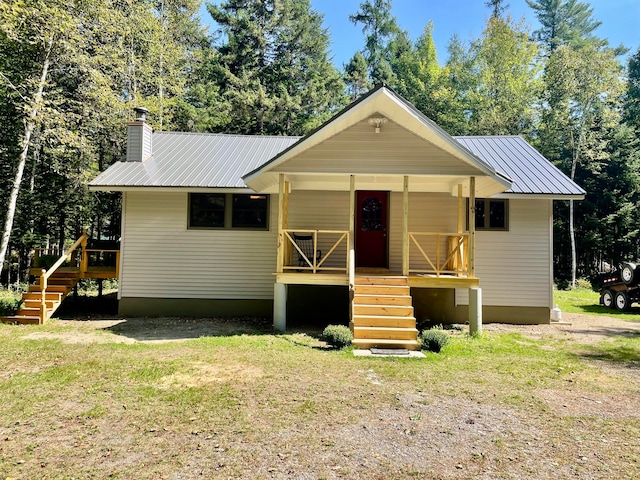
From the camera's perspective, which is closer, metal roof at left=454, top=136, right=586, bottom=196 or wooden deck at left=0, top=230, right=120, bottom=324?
wooden deck at left=0, top=230, right=120, bottom=324

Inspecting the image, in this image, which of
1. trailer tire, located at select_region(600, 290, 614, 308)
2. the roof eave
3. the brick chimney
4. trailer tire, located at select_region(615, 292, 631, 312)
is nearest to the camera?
the roof eave

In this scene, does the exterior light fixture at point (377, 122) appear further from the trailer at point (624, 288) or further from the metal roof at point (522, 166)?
the trailer at point (624, 288)

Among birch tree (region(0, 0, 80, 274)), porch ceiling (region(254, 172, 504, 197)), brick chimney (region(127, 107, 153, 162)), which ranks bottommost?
porch ceiling (region(254, 172, 504, 197))

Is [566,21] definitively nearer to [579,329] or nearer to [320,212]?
[579,329]

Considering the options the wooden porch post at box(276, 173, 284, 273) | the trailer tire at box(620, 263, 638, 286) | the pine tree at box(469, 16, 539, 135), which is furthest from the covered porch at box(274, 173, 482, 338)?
the pine tree at box(469, 16, 539, 135)

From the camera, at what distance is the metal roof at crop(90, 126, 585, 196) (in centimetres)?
927

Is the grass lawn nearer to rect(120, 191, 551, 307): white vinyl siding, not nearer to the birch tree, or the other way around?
rect(120, 191, 551, 307): white vinyl siding

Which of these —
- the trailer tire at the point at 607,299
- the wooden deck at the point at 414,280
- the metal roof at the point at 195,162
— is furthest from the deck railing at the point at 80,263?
the trailer tire at the point at 607,299

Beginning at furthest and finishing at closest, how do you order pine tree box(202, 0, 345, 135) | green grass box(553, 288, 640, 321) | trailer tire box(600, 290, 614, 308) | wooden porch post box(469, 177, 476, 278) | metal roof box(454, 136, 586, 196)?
pine tree box(202, 0, 345, 135) → trailer tire box(600, 290, 614, 308) → green grass box(553, 288, 640, 321) → metal roof box(454, 136, 586, 196) → wooden porch post box(469, 177, 476, 278)

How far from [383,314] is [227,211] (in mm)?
4952

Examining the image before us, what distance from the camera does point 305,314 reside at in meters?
9.68

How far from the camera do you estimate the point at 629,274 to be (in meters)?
11.8

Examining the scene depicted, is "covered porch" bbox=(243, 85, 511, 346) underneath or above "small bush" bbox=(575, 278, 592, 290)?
above

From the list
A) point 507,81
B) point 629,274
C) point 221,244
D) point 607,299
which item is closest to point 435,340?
point 221,244
